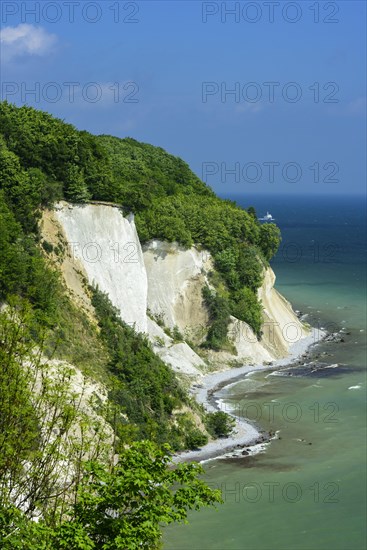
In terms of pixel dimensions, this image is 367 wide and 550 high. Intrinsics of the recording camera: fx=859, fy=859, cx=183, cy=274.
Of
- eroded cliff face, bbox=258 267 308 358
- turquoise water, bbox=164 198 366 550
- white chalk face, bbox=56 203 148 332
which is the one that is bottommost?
turquoise water, bbox=164 198 366 550

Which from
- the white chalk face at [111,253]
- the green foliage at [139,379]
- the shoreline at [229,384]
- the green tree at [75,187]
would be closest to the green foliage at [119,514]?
the green foliage at [139,379]

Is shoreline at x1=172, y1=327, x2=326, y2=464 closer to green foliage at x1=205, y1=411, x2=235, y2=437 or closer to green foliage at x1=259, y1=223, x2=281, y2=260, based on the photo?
green foliage at x1=205, y1=411, x2=235, y2=437

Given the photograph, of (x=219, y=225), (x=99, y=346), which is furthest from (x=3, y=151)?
(x=219, y=225)

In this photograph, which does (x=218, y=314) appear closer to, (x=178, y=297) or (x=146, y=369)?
(x=178, y=297)

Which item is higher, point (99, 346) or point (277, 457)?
point (99, 346)

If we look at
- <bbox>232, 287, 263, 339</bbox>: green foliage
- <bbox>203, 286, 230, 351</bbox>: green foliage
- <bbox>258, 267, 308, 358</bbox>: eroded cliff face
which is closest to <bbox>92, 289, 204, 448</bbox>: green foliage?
<bbox>203, 286, 230, 351</bbox>: green foliage
